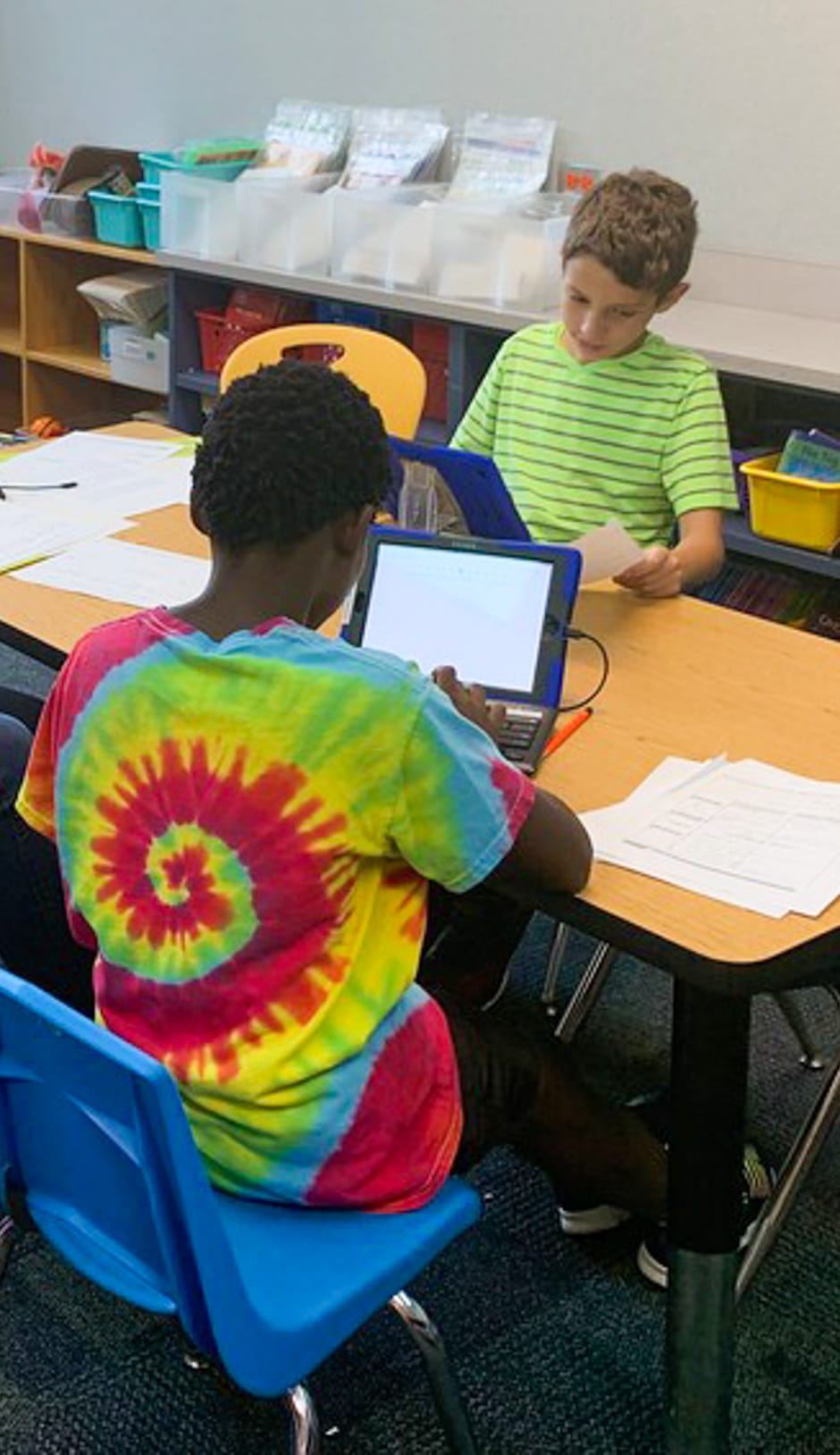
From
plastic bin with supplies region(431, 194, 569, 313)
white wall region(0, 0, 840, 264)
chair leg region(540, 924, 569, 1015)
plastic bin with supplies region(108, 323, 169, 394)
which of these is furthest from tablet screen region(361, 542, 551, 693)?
plastic bin with supplies region(108, 323, 169, 394)

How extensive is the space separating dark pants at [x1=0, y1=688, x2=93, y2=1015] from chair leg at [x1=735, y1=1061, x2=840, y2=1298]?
724 millimetres

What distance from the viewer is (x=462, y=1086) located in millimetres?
1379

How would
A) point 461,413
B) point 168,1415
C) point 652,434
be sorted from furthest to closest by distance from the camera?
1. point 461,413
2. point 652,434
3. point 168,1415

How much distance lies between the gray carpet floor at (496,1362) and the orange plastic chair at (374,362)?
1339 millimetres

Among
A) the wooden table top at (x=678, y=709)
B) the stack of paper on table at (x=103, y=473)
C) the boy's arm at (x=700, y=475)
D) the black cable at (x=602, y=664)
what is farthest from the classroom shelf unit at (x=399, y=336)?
the black cable at (x=602, y=664)

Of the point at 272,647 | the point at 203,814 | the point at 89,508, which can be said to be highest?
the point at 272,647

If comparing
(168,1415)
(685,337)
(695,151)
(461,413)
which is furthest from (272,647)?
(695,151)

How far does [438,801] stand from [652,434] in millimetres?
1144

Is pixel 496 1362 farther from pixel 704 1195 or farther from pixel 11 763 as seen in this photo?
pixel 11 763

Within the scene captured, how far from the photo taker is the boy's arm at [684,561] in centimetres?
191

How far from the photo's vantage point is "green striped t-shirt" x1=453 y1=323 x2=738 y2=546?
2.13m

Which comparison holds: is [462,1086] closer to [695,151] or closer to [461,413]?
[461,413]

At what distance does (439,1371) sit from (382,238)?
8.69ft

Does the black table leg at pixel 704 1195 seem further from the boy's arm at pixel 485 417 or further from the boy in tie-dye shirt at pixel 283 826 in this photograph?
the boy's arm at pixel 485 417
